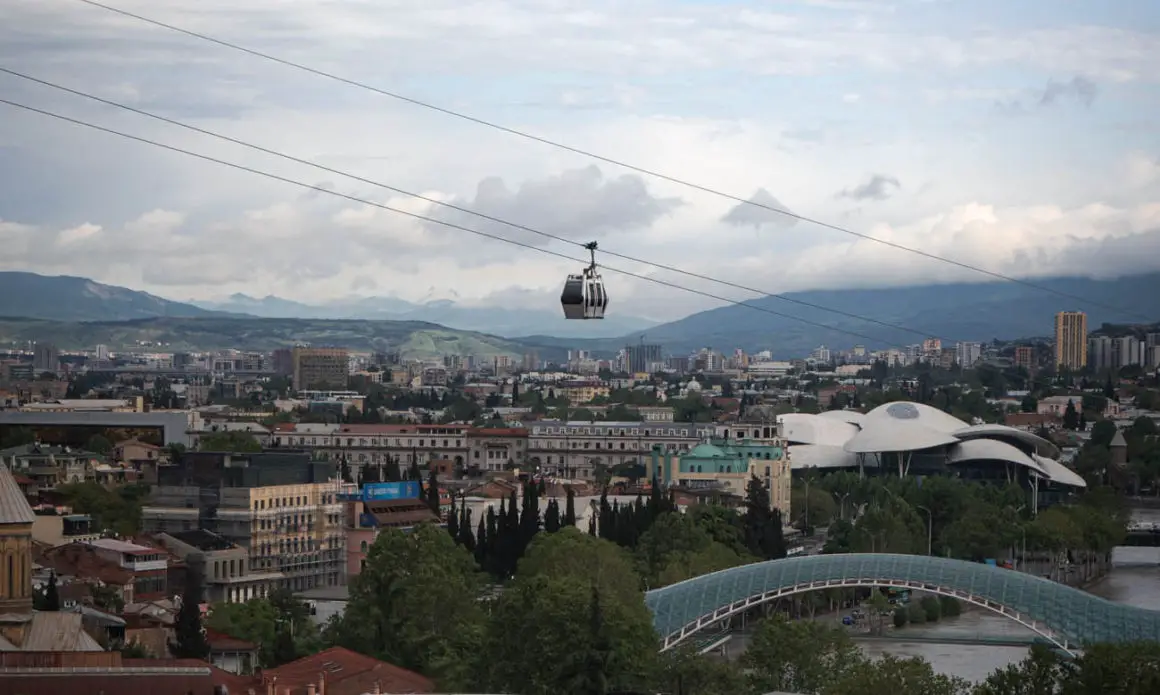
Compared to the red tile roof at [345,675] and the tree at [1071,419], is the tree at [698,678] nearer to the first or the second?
the red tile roof at [345,675]

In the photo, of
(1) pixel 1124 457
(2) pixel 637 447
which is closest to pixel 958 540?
(2) pixel 637 447

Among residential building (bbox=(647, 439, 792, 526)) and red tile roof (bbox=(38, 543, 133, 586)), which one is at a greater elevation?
residential building (bbox=(647, 439, 792, 526))

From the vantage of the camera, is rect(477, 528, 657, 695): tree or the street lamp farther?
the street lamp

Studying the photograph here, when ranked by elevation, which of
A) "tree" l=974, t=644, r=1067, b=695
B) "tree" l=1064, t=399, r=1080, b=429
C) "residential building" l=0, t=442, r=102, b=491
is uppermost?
"tree" l=1064, t=399, r=1080, b=429

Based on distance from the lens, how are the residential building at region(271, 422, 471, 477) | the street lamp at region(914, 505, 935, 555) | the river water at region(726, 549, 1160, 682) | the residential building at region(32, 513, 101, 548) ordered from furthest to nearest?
the residential building at region(271, 422, 471, 477)
the street lamp at region(914, 505, 935, 555)
the residential building at region(32, 513, 101, 548)
the river water at region(726, 549, 1160, 682)

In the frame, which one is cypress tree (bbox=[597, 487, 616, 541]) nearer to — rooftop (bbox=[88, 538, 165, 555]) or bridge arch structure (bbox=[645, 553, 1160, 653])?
bridge arch structure (bbox=[645, 553, 1160, 653])

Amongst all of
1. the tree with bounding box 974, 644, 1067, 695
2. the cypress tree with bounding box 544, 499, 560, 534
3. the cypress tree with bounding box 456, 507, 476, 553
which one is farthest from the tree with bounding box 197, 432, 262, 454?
the tree with bounding box 974, 644, 1067, 695
